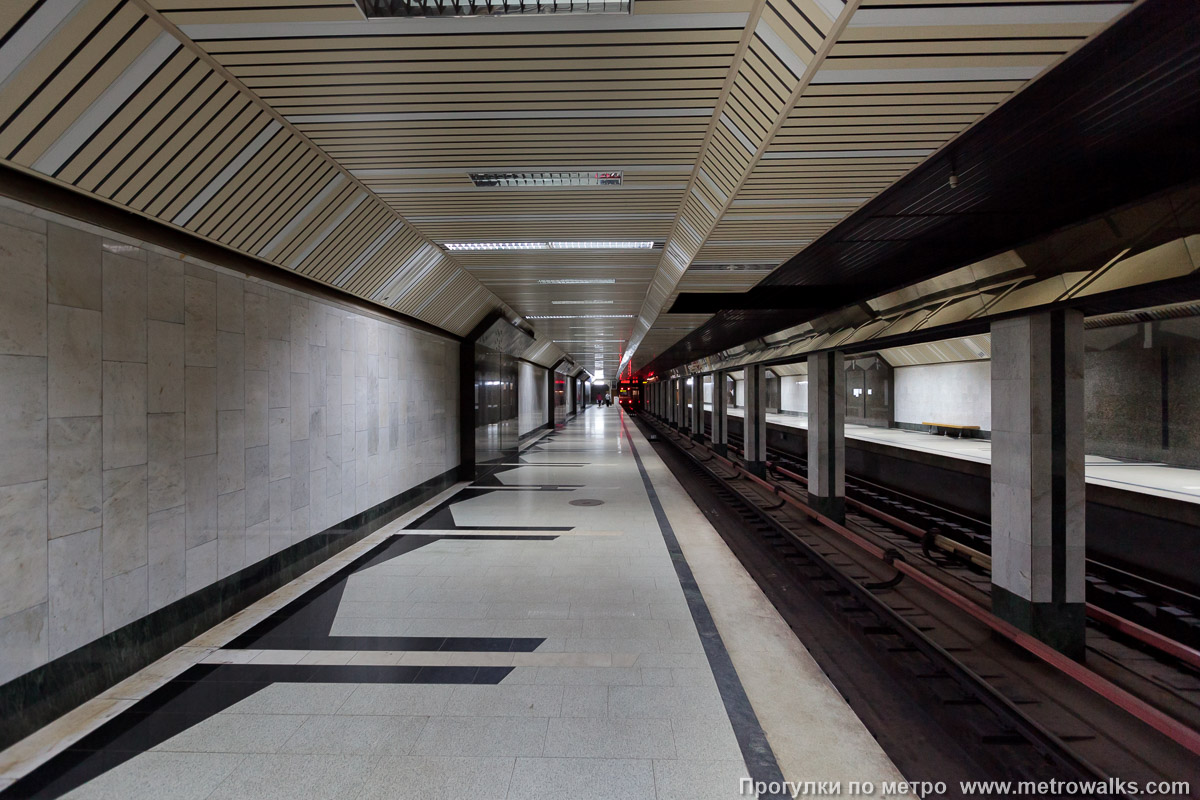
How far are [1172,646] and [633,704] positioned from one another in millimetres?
4654

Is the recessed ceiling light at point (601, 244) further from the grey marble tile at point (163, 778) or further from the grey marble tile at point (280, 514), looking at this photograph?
the grey marble tile at point (163, 778)

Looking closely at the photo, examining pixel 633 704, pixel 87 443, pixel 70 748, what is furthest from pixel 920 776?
pixel 87 443

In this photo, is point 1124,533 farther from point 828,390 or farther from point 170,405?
point 170,405

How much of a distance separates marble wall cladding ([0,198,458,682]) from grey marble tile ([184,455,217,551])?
12 millimetres

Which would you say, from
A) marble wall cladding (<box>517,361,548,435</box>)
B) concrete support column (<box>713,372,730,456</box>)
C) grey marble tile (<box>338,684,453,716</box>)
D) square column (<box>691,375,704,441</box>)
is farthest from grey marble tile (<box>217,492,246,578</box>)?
square column (<box>691,375,704,441</box>)

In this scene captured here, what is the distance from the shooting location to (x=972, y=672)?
12.3 feet

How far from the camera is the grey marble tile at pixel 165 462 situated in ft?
12.2

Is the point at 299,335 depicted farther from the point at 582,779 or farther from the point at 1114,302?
the point at 1114,302

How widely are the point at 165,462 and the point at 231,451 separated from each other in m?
0.66

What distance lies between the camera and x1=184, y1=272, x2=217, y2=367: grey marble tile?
4.11 m

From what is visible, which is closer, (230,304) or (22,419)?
(22,419)

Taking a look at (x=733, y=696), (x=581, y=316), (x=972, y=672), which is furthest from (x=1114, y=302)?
(x=581, y=316)

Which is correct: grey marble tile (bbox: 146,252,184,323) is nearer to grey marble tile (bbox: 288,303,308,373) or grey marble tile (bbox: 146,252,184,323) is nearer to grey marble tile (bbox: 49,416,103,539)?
grey marble tile (bbox: 49,416,103,539)

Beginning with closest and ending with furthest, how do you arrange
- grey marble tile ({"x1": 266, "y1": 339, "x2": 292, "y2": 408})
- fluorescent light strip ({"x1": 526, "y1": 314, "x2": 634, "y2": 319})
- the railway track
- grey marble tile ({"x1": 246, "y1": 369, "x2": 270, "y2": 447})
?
1. the railway track
2. grey marble tile ({"x1": 246, "y1": 369, "x2": 270, "y2": 447})
3. grey marble tile ({"x1": 266, "y1": 339, "x2": 292, "y2": 408})
4. fluorescent light strip ({"x1": 526, "y1": 314, "x2": 634, "y2": 319})
